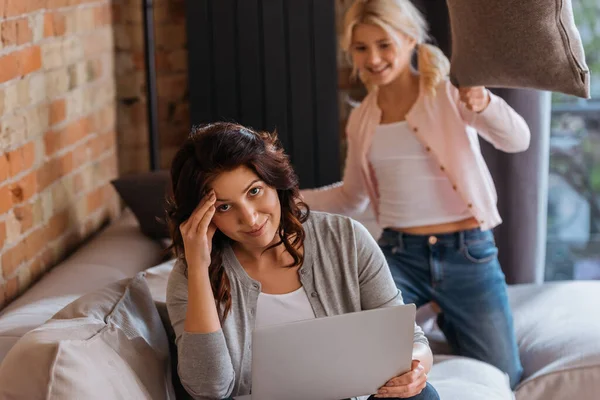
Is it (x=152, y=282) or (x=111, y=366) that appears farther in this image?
(x=152, y=282)

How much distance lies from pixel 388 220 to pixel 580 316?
569mm

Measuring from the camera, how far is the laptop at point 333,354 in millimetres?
1645

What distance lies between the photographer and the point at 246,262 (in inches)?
75.2

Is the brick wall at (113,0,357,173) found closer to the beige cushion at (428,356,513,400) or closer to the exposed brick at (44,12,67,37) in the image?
the exposed brick at (44,12,67,37)

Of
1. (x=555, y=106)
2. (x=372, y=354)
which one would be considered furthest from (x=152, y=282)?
(x=555, y=106)

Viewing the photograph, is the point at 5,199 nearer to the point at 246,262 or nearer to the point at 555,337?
the point at 246,262

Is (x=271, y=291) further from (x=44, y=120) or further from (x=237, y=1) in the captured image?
(x=237, y=1)

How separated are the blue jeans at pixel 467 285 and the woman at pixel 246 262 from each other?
48cm

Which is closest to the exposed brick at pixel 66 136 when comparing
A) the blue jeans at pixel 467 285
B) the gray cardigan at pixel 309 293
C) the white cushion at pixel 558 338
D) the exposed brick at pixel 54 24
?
the exposed brick at pixel 54 24

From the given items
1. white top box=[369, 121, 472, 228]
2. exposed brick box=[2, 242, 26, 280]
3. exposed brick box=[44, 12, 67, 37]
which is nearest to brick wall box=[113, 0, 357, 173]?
exposed brick box=[44, 12, 67, 37]

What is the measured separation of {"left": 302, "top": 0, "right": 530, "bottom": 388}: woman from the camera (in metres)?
2.37

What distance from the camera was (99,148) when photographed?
3.01 m

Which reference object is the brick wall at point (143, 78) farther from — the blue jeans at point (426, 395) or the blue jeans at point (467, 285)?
the blue jeans at point (426, 395)

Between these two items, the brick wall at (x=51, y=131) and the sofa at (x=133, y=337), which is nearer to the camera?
the sofa at (x=133, y=337)
